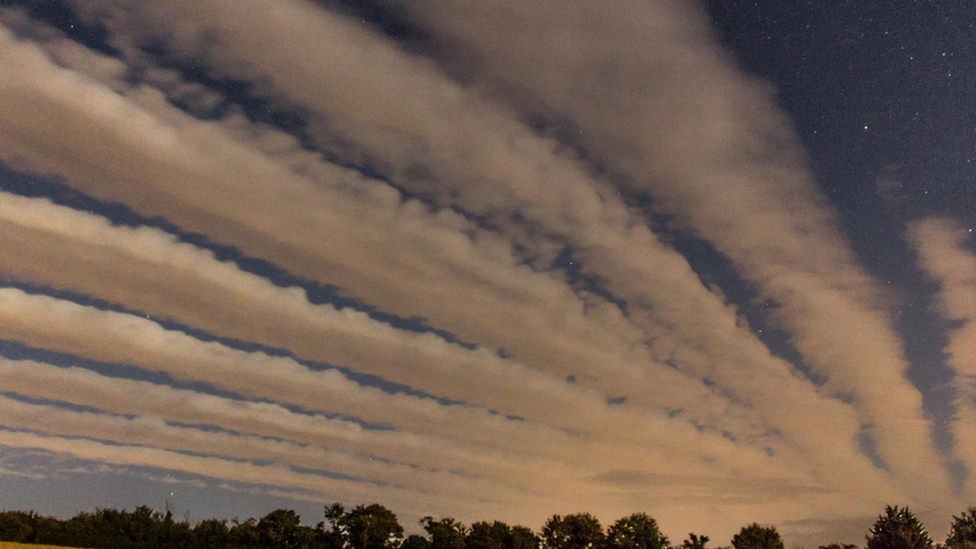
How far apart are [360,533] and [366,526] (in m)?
0.99

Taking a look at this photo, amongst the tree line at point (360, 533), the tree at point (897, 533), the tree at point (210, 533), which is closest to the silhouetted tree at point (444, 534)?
the tree line at point (360, 533)

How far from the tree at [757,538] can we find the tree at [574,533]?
1691 centimetres

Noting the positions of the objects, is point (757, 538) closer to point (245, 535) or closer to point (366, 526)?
point (366, 526)

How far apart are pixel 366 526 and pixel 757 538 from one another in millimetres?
47707

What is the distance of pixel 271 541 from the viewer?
7631 cm

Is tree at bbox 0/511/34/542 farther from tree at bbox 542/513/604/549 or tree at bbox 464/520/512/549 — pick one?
tree at bbox 542/513/604/549

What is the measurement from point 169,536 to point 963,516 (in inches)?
4402

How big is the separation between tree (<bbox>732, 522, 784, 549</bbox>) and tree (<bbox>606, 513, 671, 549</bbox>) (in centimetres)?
878

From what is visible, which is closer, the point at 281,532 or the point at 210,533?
the point at 281,532

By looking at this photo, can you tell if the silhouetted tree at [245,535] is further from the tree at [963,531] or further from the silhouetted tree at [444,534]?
the tree at [963,531]

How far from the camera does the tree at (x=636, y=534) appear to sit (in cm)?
8194

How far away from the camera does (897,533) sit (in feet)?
253

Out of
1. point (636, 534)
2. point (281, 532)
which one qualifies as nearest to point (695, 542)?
point (636, 534)

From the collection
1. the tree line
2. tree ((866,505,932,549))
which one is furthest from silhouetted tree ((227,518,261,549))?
tree ((866,505,932,549))
